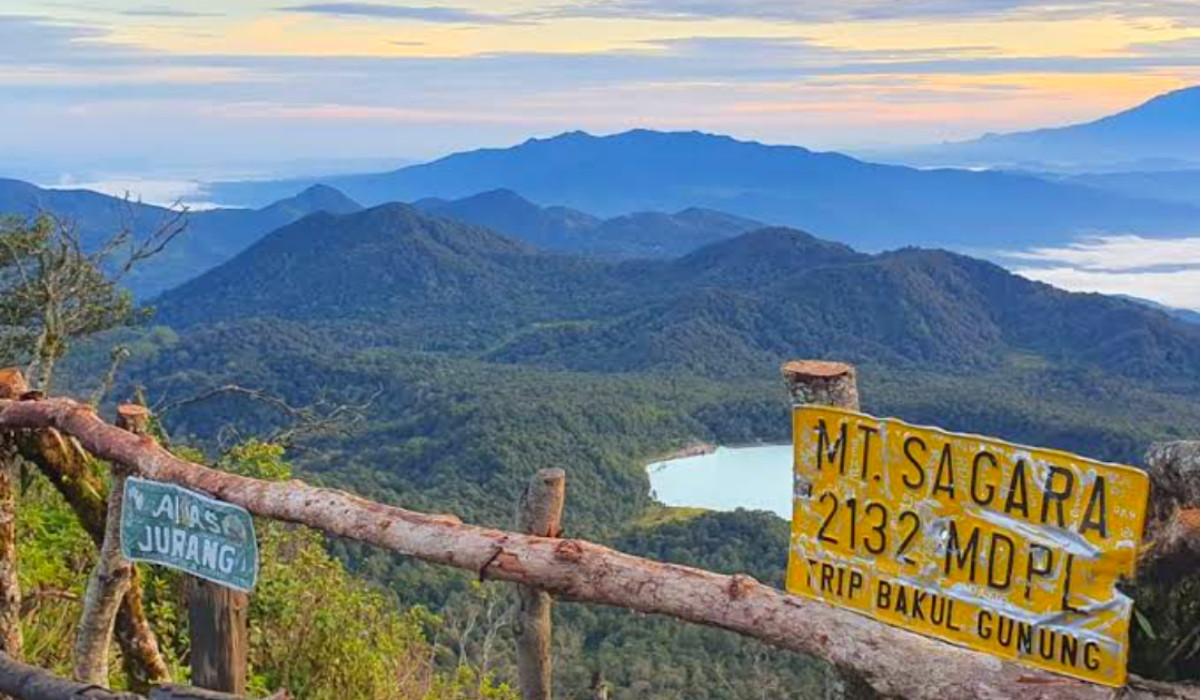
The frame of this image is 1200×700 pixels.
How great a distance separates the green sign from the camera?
3.67m

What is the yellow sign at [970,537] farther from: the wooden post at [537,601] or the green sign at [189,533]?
the green sign at [189,533]

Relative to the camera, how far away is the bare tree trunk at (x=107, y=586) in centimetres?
421

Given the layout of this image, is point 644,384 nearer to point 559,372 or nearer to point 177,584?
point 559,372

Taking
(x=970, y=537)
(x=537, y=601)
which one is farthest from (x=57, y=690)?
(x=970, y=537)

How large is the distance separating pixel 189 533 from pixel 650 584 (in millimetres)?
1639

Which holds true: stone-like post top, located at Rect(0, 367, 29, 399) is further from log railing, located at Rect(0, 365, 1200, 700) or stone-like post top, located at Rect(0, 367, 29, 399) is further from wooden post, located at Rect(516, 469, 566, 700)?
wooden post, located at Rect(516, 469, 566, 700)

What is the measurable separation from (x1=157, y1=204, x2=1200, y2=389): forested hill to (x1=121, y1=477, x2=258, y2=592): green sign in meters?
85.9

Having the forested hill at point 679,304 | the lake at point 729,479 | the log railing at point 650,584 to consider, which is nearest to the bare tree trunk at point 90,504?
the log railing at point 650,584

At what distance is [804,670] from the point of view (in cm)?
2300

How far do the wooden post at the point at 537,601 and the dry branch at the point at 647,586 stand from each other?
28 cm

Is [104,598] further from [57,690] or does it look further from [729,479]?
[729,479]

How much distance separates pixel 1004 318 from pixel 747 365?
104 feet

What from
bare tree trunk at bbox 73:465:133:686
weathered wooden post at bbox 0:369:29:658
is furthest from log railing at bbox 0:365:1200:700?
weathered wooden post at bbox 0:369:29:658

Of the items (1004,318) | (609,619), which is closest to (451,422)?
(609,619)
